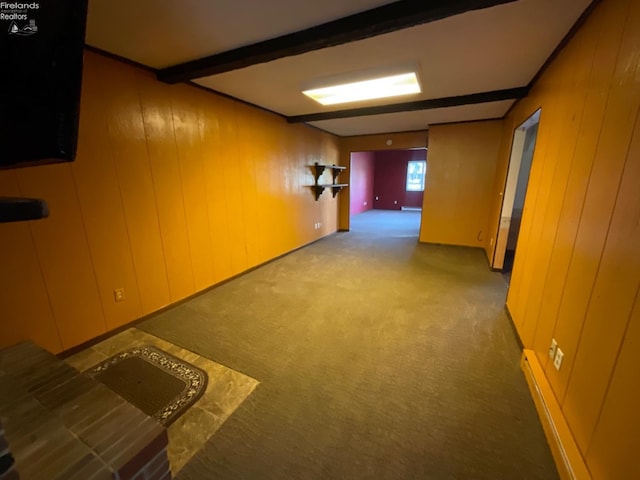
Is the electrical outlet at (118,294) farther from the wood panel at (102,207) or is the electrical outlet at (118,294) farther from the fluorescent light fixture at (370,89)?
the fluorescent light fixture at (370,89)

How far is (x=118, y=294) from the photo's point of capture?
2.28m

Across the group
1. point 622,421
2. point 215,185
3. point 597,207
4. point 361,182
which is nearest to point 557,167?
point 597,207

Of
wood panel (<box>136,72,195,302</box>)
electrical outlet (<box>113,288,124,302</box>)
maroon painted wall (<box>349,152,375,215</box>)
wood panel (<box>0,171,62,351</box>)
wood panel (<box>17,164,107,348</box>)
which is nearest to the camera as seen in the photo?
wood panel (<box>0,171,62,351</box>)

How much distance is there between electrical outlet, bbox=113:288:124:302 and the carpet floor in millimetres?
347

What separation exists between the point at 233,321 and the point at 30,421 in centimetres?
144

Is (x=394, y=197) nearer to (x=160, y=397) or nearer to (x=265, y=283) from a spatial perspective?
(x=265, y=283)

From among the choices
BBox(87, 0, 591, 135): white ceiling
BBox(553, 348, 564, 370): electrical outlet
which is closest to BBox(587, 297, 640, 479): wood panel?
BBox(553, 348, 564, 370): electrical outlet

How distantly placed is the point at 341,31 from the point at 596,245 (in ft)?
6.02

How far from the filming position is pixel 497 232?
3676mm

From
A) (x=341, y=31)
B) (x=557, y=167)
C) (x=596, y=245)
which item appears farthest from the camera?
(x=557, y=167)

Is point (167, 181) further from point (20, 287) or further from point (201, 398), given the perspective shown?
point (201, 398)

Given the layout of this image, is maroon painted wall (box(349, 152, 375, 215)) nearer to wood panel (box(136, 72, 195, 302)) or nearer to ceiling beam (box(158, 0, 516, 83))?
wood panel (box(136, 72, 195, 302))

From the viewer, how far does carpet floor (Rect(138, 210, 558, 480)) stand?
4.09 ft

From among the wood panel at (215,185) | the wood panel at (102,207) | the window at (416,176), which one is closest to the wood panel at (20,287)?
the wood panel at (102,207)
